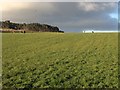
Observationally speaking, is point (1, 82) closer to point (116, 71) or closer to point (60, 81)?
point (60, 81)

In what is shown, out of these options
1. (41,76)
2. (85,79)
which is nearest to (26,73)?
(41,76)

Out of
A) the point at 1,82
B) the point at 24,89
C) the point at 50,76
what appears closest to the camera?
the point at 24,89

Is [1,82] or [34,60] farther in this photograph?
[34,60]

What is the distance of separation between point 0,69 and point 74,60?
10602 millimetres

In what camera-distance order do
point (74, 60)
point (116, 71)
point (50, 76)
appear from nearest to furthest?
point (50, 76), point (116, 71), point (74, 60)

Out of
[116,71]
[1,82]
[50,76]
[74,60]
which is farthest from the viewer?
[74,60]

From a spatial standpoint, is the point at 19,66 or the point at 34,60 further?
the point at 34,60

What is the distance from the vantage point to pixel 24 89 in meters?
25.3

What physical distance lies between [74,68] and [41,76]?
17.8ft

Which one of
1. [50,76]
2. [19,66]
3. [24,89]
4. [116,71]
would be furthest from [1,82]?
[116,71]

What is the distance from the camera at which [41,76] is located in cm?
2961

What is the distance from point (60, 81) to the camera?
91.0 feet

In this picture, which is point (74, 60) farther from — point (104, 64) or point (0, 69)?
point (0, 69)

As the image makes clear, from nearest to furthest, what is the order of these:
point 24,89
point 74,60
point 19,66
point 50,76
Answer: point 24,89
point 50,76
point 19,66
point 74,60
